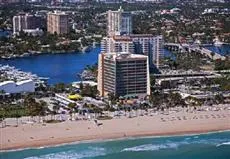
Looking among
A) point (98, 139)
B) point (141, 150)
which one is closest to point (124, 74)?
point (98, 139)

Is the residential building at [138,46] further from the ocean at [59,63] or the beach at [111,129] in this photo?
the beach at [111,129]

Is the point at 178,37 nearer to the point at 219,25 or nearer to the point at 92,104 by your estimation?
the point at 219,25

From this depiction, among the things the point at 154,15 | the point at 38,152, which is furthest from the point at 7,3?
the point at 38,152

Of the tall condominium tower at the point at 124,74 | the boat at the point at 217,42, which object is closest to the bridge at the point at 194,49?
the boat at the point at 217,42

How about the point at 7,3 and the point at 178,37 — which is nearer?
the point at 178,37

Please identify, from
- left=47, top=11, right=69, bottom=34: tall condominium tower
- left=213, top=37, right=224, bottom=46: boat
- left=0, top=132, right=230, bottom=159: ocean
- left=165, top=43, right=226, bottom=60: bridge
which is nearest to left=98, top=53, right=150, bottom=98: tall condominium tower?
left=0, top=132, right=230, bottom=159: ocean

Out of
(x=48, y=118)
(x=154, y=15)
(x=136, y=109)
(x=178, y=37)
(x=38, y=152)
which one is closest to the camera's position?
(x=38, y=152)

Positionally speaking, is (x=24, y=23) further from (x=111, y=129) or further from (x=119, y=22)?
(x=111, y=129)
